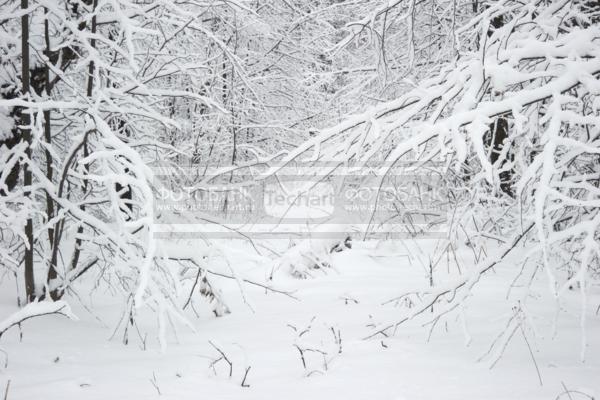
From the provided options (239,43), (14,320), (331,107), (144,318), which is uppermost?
(239,43)

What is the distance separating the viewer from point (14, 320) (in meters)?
2.47

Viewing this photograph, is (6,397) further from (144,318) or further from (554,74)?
(554,74)

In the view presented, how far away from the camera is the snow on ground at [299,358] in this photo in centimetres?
235

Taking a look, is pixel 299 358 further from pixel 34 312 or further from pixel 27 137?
pixel 27 137

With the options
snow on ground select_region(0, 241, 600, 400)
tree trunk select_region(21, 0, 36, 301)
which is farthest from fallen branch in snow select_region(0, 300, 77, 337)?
tree trunk select_region(21, 0, 36, 301)

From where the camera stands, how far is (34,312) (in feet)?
8.20

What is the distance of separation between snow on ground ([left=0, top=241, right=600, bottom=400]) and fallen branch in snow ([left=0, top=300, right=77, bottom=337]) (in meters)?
0.27

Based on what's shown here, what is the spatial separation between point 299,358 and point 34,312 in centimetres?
144

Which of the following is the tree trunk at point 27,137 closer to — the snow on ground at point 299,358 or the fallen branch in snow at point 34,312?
the snow on ground at point 299,358

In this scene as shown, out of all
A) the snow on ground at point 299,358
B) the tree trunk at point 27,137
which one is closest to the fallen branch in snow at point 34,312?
the snow on ground at point 299,358

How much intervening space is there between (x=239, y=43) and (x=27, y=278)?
710cm

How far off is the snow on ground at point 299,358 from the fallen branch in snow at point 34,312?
0.27m

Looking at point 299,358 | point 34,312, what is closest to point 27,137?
point 34,312

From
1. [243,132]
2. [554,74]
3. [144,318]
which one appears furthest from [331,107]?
[554,74]
